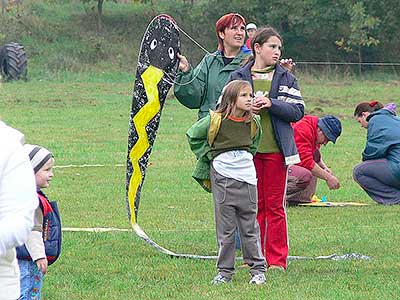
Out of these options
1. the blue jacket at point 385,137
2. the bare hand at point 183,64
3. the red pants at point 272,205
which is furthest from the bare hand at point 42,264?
the blue jacket at point 385,137

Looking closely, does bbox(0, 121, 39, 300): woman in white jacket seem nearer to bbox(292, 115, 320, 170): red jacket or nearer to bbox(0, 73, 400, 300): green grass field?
bbox(0, 73, 400, 300): green grass field

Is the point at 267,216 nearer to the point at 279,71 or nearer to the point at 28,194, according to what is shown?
the point at 279,71

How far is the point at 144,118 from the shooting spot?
9.07 meters

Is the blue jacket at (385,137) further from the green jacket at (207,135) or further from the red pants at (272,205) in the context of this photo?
the green jacket at (207,135)

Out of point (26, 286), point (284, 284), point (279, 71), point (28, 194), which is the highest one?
point (28, 194)

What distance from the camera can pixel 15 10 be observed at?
49.3 meters

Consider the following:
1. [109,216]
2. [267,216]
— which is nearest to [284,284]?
[267,216]

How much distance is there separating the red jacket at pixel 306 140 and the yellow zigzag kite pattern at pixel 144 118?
2.59 metres

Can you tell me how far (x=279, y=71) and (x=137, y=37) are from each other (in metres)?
40.7

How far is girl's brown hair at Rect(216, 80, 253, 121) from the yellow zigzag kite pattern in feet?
3.90

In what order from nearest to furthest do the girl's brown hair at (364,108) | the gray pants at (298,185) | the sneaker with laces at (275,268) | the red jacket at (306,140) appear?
the sneaker with laces at (275,268)
the red jacket at (306,140)
the gray pants at (298,185)
the girl's brown hair at (364,108)

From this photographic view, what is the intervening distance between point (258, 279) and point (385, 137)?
5494mm

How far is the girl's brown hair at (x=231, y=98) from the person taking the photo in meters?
7.80

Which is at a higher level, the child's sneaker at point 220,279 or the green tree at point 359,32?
the child's sneaker at point 220,279
